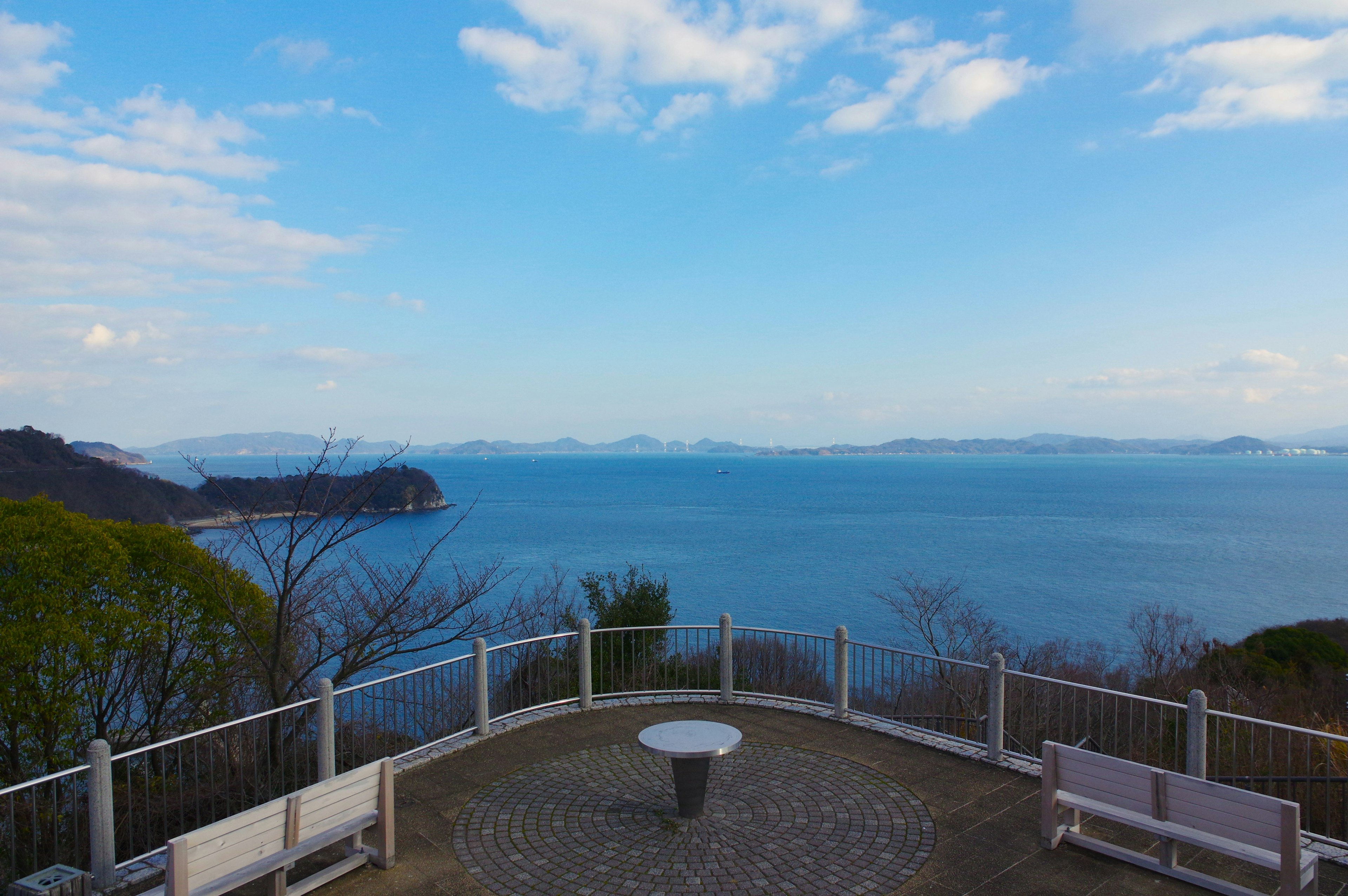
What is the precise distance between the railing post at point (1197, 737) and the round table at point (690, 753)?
3.81m

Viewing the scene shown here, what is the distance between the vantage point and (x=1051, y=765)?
19.6ft

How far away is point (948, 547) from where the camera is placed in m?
62.3

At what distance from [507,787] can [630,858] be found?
187 centimetres

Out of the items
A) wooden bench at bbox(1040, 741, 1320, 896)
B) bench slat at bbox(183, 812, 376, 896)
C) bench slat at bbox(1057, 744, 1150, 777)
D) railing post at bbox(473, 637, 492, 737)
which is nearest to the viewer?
bench slat at bbox(183, 812, 376, 896)

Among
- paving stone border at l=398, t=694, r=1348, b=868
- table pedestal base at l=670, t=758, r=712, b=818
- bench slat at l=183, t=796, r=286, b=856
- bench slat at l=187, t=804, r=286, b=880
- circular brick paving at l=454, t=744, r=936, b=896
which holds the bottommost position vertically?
paving stone border at l=398, t=694, r=1348, b=868

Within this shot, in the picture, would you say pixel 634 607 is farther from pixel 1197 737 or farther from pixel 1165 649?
pixel 1165 649

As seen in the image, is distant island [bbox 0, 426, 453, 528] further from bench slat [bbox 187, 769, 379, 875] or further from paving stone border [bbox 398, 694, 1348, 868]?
bench slat [bbox 187, 769, 379, 875]

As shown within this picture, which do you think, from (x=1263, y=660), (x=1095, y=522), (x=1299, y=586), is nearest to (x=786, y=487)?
(x=1095, y=522)

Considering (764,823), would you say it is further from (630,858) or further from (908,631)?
(908,631)

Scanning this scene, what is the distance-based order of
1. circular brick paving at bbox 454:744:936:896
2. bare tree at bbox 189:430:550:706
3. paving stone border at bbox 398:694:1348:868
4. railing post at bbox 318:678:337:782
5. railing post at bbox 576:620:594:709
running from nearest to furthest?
circular brick paving at bbox 454:744:936:896 → railing post at bbox 318:678:337:782 → paving stone border at bbox 398:694:1348:868 → railing post at bbox 576:620:594:709 → bare tree at bbox 189:430:550:706

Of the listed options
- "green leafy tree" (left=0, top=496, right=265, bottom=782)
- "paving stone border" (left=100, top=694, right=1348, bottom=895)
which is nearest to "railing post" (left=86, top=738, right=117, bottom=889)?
"paving stone border" (left=100, top=694, right=1348, bottom=895)

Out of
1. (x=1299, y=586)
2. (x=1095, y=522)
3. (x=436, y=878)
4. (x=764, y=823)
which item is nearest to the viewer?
(x=436, y=878)

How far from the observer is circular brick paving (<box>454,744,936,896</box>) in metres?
5.59

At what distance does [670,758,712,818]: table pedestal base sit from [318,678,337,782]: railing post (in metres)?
3.20
